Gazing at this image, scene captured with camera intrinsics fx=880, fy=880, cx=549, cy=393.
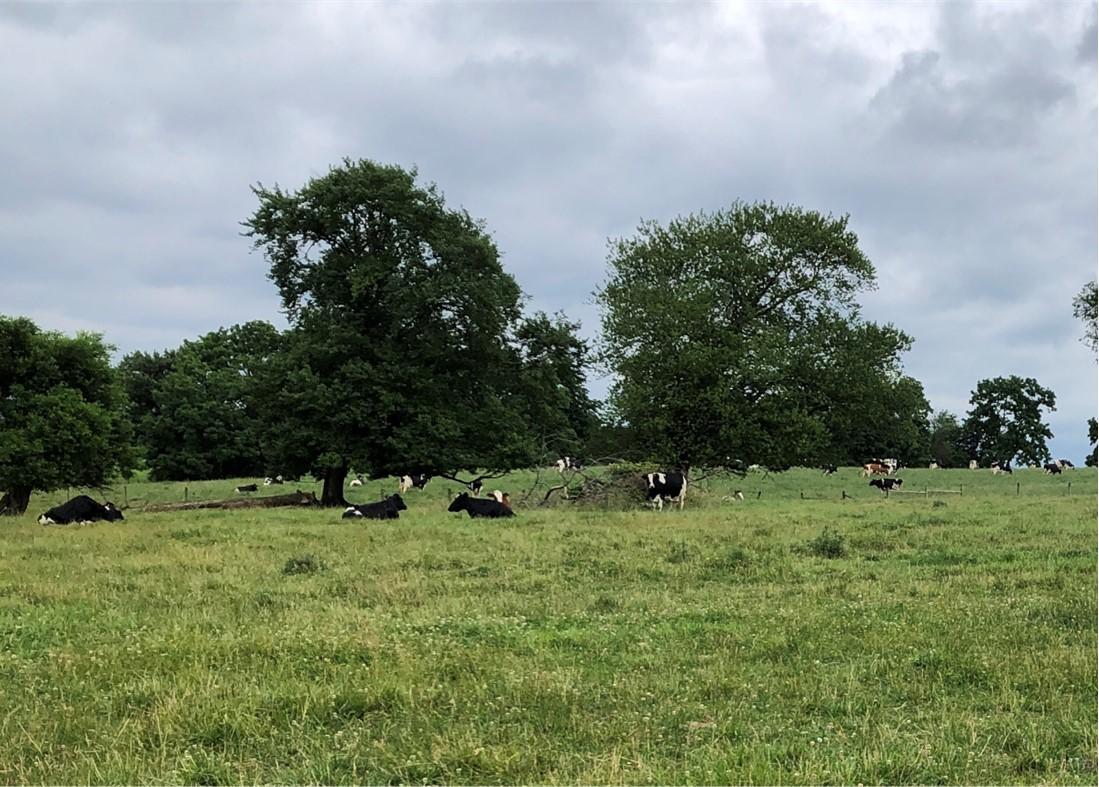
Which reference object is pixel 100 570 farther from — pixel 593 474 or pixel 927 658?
pixel 593 474

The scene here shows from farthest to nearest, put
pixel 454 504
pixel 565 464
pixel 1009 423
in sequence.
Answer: pixel 1009 423 → pixel 565 464 → pixel 454 504

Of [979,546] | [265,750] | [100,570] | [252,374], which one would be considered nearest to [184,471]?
[252,374]

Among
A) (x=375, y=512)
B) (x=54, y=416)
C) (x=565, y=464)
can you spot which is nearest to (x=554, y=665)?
(x=375, y=512)

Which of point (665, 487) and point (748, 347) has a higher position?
point (748, 347)

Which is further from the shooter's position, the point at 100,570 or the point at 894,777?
the point at 100,570

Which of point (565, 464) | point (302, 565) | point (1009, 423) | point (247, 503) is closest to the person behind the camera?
point (302, 565)

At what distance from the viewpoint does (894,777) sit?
4973 millimetres

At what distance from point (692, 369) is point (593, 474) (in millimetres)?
9916

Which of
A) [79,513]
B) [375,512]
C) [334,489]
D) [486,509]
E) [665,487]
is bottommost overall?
[79,513]

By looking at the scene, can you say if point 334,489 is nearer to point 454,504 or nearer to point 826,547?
point 454,504

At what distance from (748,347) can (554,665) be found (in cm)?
3341

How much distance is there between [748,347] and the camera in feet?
129

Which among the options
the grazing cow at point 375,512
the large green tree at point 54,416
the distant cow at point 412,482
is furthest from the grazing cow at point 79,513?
the distant cow at point 412,482

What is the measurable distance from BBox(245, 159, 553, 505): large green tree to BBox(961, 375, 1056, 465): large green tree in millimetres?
74372
